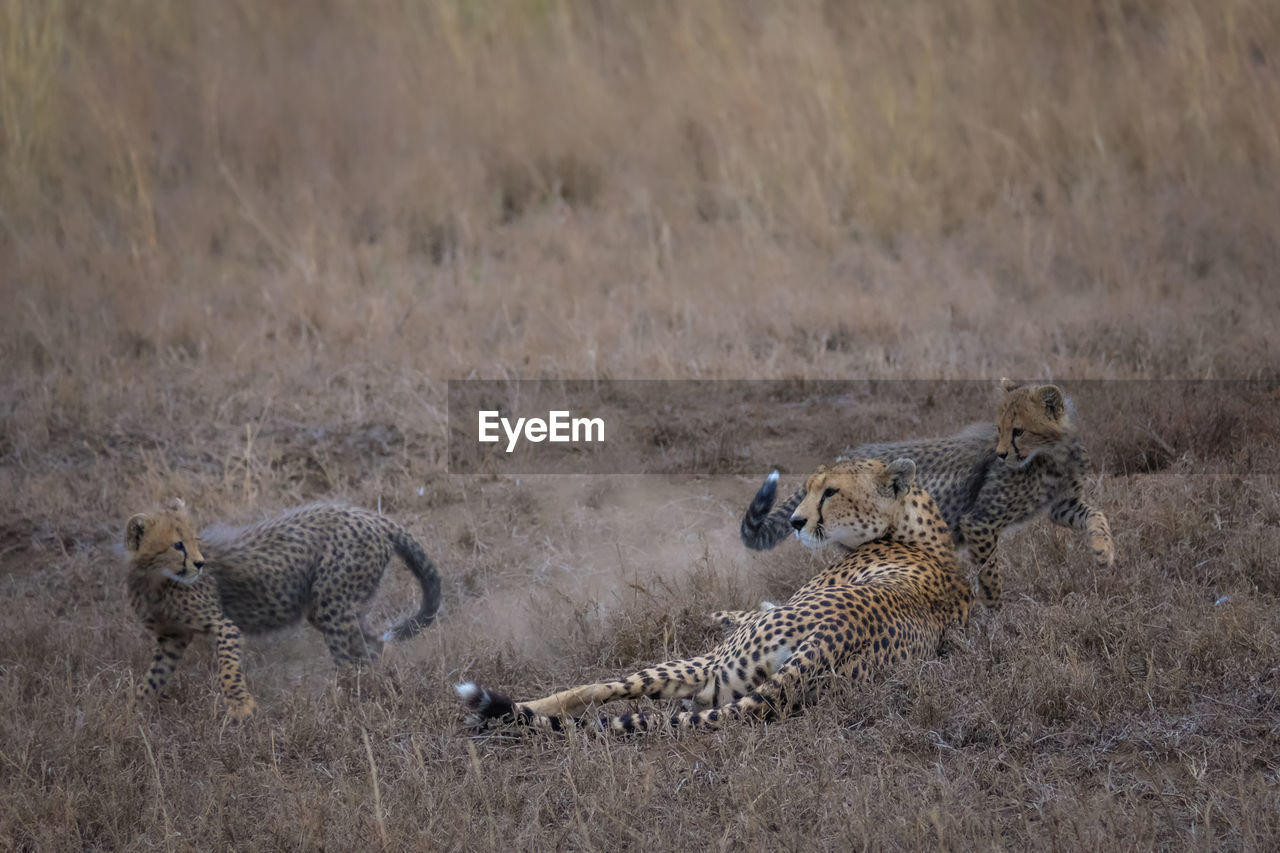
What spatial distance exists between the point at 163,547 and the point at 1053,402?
110 inches

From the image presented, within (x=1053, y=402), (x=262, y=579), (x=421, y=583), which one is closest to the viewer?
(x=262, y=579)

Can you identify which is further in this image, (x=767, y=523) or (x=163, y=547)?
(x=767, y=523)

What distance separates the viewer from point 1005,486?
4164 mm

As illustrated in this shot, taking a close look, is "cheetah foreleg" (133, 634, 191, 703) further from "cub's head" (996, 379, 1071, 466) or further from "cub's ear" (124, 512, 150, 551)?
"cub's head" (996, 379, 1071, 466)

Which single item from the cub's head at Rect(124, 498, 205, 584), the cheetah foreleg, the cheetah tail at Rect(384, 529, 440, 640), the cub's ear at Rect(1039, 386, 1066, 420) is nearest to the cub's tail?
the cub's ear at Rect(1039, 386, 1066, 420)

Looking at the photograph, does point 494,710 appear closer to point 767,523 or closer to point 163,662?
point 767,523

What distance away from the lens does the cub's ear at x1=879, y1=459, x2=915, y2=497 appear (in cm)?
380

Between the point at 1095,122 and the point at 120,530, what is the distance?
612 cm

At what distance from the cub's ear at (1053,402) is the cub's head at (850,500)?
0.62 meters

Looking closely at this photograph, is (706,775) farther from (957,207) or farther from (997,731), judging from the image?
(957,207)

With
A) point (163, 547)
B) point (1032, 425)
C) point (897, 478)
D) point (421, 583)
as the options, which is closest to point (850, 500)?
point (897, 478)

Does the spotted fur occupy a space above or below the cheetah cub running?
above

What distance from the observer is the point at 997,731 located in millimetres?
3209

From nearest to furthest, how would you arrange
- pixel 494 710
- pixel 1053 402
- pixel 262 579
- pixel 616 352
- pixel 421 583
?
pixel 494 710 < pixel 262 579 < pixel 1053 402 < pixel 421 583 < pixel 616 352
